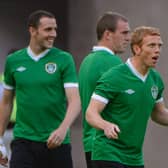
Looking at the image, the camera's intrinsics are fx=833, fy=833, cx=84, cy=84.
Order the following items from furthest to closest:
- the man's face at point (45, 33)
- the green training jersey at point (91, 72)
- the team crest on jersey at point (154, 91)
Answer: the man's face at point (45, 33), the green training jersey at point (91, 72), the team crest on jersey at point (154, 91)

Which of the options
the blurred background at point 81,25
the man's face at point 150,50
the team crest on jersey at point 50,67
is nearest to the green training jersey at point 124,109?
the man's face at point 150,50

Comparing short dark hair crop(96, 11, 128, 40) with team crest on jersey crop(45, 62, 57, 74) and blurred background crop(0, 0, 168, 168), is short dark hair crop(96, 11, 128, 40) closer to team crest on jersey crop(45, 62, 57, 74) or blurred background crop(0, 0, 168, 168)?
team crest on jersey crop(45, 62, 57, 74)

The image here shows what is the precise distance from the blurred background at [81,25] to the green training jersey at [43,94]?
3.40 metres

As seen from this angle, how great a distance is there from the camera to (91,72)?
660 centimetres

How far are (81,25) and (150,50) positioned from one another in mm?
5684

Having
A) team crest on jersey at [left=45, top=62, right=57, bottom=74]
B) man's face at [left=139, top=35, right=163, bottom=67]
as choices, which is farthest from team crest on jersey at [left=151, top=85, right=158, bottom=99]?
team crest on jersey at [left=45, top=62, right=57, bottom=74]

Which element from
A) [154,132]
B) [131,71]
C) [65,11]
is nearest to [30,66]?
[131,71]

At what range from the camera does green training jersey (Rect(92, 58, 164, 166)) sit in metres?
5.80

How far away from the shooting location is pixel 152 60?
583cm

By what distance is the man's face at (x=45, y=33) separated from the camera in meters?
6.89

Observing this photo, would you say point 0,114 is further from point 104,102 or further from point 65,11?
point 65,11

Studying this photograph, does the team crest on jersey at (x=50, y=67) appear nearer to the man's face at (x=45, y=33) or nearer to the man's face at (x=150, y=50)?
the man's face at (x=45, y=33)

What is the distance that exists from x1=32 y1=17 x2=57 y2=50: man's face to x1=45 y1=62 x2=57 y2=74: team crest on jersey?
153 millimetres

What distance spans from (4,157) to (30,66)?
80 cm
